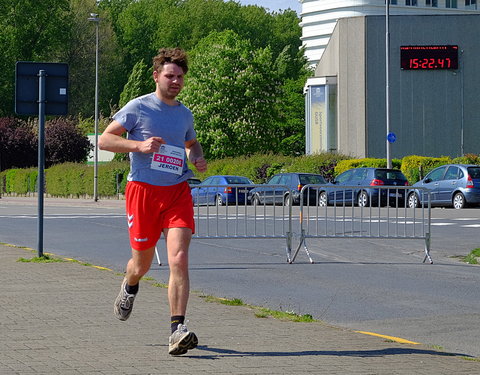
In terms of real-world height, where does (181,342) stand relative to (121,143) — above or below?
below

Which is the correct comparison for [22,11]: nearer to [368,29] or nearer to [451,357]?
[368,29]

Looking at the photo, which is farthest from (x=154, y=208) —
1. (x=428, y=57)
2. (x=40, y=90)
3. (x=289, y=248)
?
(x=428, y=57)

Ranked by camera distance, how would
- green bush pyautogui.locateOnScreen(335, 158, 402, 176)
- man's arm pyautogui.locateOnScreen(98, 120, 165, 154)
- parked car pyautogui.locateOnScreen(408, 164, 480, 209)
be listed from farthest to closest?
green bush pyautogui.locateOnScreen(335, 158, 402, 176) → parked car pyautogui.locateOnScreen(408, 164, 480, 209) → man's arm pyautogui.locateOnScreen(98, 120, 165, 154)

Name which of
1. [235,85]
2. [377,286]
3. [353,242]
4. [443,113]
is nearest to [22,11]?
[235,85]

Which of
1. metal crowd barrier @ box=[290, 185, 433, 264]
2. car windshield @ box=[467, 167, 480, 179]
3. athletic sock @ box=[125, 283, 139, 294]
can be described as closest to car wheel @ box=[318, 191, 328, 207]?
metal crowd barrier @ box=[290, 185, 433, 264]

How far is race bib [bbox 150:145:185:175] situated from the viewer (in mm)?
7586

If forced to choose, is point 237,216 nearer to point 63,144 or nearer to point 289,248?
point 289,248

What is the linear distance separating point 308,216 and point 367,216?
3.55 ft

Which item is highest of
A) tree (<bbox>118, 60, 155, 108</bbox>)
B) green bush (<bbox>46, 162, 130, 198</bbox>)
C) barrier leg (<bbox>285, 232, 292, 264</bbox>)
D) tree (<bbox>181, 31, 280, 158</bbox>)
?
tree (<bbox>118, 60, 155, 108</bbox>)

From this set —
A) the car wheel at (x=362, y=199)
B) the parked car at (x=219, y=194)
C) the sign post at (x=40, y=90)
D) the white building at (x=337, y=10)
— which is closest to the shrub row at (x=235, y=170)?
the car wheel at (x=362, y=199)

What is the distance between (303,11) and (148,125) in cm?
12236

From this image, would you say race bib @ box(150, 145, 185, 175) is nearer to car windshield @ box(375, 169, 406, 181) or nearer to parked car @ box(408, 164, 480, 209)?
parked car @ box(408, 164, 480, 209)

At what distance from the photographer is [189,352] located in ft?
24.1

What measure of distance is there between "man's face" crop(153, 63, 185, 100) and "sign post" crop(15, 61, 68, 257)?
7143 millimetres
